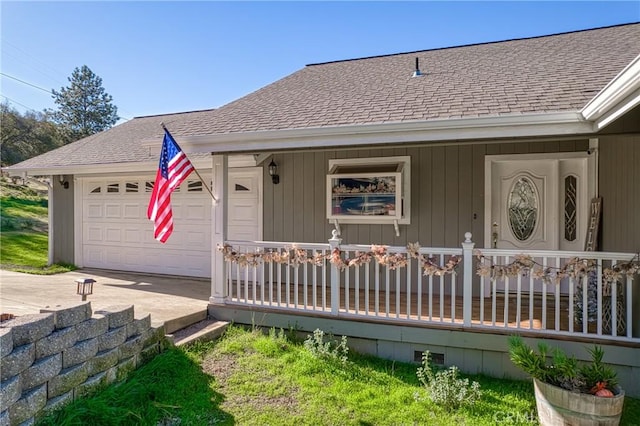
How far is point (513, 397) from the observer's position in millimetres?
3316

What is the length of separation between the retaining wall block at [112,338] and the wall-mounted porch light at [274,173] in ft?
11.2

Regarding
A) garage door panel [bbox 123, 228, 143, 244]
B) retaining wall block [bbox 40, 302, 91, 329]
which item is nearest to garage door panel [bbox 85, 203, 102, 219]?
garage door panel [bbox 123, 228, 143, 244]

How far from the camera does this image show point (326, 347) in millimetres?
3873

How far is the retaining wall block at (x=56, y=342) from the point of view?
2.56m

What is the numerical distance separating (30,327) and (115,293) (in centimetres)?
349

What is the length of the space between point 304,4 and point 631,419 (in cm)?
834

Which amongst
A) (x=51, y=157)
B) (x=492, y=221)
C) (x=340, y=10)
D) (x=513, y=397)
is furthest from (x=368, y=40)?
(x=513, y=397)

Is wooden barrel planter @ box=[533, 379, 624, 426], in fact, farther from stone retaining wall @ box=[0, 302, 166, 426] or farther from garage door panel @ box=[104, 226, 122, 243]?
garage door panel @ box=[104, 226, 122, 243]

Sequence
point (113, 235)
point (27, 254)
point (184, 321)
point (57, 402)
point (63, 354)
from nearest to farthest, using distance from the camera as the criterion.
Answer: point (57, 402)
point (63, 354)
point (184, 321)
point (113, 235)
point (27, 254)

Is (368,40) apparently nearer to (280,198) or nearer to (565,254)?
(280,198)

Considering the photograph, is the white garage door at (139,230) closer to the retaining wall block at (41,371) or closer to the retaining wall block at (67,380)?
the retaining wall block at (67,380)

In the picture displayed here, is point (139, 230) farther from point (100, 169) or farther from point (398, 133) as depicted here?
point (398, 133)

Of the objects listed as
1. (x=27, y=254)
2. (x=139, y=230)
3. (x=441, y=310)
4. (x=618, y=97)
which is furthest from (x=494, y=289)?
(x=27, y=254)

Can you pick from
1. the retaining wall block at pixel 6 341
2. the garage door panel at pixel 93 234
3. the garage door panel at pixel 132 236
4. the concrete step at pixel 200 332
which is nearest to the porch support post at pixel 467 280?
the concrete step at pixel 200 332
